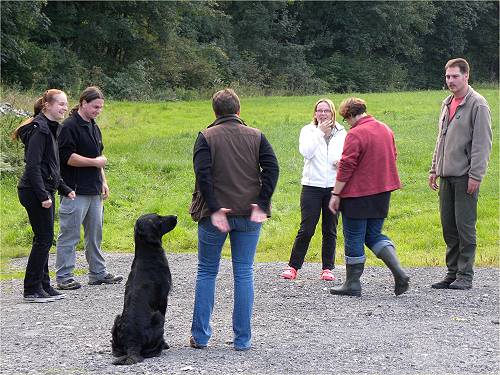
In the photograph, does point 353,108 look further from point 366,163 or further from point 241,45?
point 241,45

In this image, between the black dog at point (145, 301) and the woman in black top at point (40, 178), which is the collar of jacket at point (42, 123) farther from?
the black dog at point (145, 301)

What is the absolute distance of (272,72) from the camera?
54.2 metres

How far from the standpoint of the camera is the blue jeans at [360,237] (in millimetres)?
8828

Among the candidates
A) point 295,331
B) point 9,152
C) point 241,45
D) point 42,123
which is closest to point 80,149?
point 42,123

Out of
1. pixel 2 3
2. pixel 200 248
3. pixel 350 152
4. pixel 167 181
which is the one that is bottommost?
pixel 167 181

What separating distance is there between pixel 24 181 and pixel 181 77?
36571 mm

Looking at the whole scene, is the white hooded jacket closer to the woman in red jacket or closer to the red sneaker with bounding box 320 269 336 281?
the woman in red jacket

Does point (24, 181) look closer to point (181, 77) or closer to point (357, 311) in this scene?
point (357, 311)

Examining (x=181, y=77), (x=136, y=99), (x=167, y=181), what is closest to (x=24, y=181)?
(x=167, y=181)

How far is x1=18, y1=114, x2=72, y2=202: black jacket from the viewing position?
8.64m

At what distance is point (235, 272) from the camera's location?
6945mm

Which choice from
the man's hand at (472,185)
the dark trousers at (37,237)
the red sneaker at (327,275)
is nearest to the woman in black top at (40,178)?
the dark trousers at (37,237)

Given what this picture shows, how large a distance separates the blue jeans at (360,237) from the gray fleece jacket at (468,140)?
3.50ft

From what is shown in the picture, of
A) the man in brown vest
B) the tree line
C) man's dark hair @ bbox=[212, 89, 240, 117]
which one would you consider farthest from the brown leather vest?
the tree line
